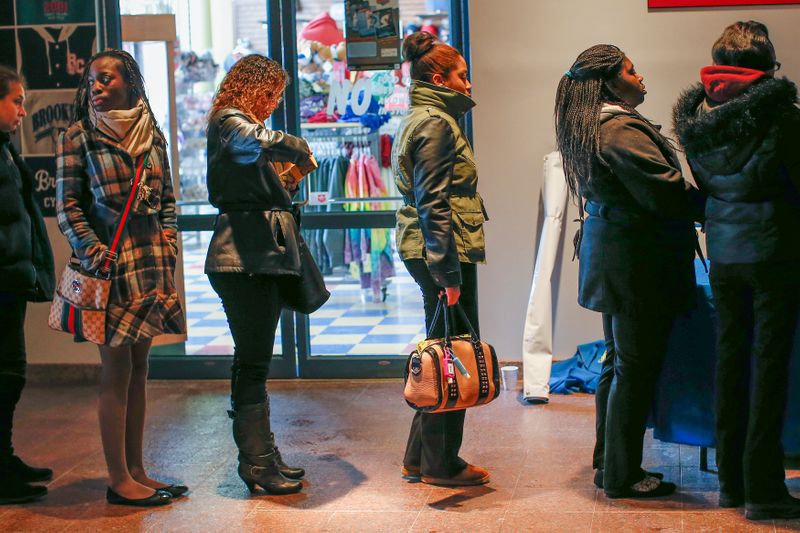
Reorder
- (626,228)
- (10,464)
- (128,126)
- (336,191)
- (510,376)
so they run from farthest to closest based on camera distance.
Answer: (336,191)
(510,376)
(10,464)
(128,126)
(626,228)

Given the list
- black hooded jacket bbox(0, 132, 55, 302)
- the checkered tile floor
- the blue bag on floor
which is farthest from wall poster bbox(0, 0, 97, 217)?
the blue bag on floor

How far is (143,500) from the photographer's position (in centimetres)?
393

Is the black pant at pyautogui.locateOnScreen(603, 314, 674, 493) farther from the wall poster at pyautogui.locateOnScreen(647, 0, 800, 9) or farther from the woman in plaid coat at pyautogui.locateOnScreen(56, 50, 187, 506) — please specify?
the wall poster at pyautogui.locateOnScreen(647, 0, 800, 9)

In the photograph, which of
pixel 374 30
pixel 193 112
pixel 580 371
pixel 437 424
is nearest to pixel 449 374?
pixel 437 424

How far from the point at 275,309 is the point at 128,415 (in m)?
0.66

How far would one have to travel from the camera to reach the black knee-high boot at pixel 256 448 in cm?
398

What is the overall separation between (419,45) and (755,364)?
1578mm

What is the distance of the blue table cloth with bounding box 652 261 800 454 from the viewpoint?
3.87 meters

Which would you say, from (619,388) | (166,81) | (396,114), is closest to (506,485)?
(619,388)

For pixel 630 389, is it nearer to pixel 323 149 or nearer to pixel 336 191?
pixel 336 191

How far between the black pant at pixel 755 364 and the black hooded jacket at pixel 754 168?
0.26 feet

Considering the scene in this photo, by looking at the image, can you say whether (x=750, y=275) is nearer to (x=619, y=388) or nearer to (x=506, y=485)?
(x=619, y=388)

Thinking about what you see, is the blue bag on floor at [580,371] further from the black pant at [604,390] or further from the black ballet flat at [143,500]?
the black ballet flat at [143,500]

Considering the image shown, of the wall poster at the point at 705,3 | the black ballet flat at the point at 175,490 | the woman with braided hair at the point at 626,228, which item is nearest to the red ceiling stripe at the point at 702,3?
the wall poster at the point at 705,3
